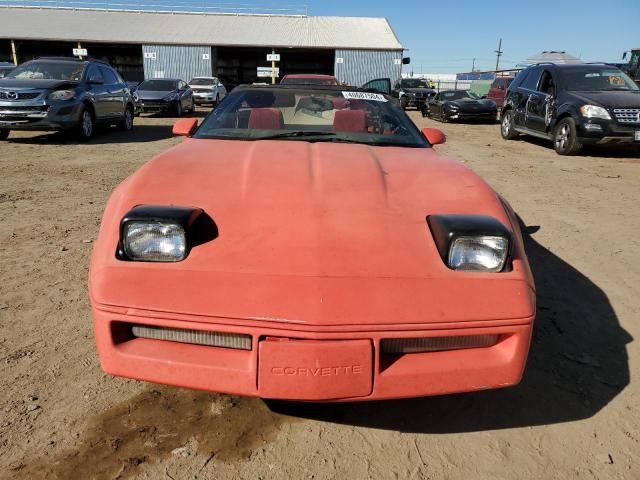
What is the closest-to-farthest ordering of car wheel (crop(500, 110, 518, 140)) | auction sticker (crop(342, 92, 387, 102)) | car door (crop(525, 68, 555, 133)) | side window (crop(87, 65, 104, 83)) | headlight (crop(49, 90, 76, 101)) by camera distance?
auction sticker (crop(342, 92, 387, 102)), headlight (crop(49, 90, 76, 101)), car door (crop(525, 68, 555, 133)), side window (crop(87, 65, 104, 83)), car wheel (crop(500, 110, 518, 140))

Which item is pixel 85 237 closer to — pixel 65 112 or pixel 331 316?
pixel 331 316

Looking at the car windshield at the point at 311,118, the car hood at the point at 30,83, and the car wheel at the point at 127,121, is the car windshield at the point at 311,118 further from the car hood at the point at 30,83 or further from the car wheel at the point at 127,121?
the car wheel at the point at 127,121

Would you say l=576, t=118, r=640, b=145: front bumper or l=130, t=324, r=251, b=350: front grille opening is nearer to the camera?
l=130, t=324, r=251, b=350: front grille opening

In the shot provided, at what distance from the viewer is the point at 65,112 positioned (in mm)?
8930

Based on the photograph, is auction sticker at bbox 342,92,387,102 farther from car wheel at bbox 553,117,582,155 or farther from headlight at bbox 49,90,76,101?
headlight at bbox 49,90,76,101

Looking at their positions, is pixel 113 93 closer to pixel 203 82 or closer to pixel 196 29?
pixel 203 82

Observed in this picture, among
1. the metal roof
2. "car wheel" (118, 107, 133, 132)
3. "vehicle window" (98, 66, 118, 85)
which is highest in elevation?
the metal roof

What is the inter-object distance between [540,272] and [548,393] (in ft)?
4.92

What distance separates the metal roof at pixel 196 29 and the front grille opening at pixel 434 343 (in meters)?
34.4

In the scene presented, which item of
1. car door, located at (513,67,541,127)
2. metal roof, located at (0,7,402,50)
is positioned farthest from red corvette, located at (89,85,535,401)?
metal roof, located at (0,7,402,50)

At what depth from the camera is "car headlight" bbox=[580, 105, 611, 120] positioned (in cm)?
826

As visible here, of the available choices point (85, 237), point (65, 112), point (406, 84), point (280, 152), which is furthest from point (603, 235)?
point (406, 84)

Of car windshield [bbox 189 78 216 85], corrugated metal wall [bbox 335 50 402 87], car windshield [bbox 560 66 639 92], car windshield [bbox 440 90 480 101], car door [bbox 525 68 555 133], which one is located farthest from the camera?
corrugated metal wall [bbox 335 50 402 87]

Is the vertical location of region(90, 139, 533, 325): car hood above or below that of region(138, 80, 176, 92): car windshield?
below
